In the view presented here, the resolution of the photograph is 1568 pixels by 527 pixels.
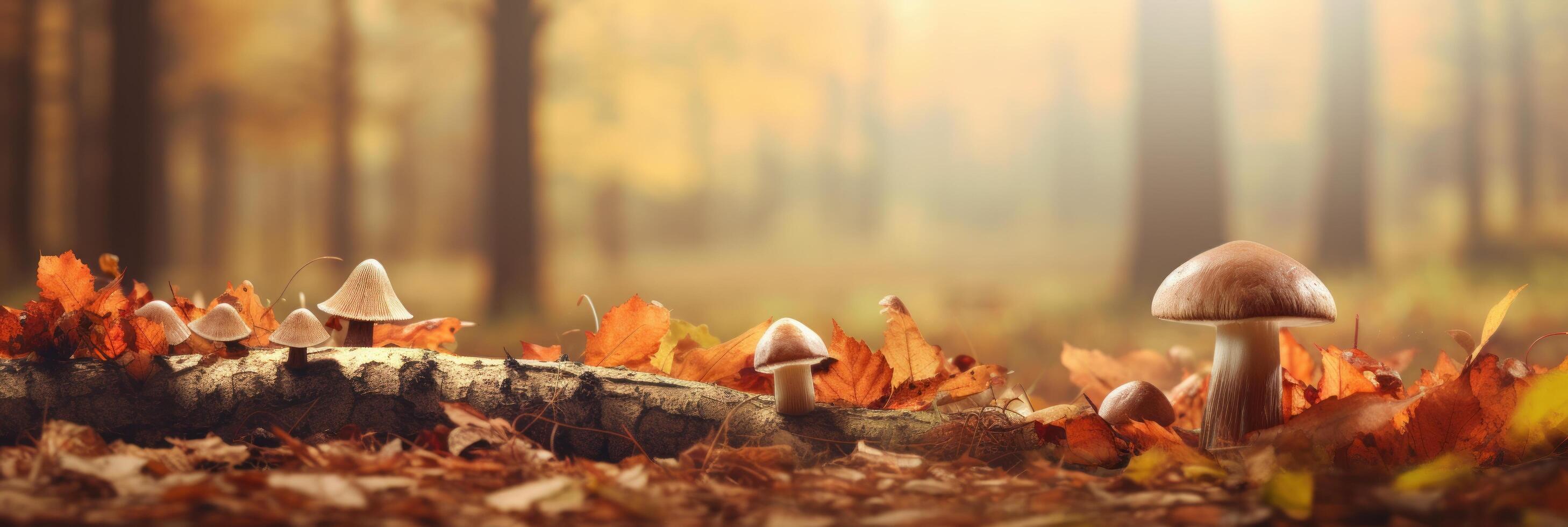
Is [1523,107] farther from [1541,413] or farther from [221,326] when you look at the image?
[221,326]

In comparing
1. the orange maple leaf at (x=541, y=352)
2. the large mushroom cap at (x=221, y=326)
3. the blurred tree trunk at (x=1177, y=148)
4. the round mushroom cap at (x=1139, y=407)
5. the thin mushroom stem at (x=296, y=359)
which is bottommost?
the round mushroom cap at (x=1139, y=407)

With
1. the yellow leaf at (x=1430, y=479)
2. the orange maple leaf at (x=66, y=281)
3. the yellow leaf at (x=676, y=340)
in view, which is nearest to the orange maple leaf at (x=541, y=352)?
the yellow leaf at (x=676, y=340)

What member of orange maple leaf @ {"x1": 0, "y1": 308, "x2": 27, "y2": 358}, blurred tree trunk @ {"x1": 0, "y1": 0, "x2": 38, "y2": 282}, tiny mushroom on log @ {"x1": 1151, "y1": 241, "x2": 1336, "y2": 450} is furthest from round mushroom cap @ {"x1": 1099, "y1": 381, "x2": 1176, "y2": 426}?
blurred tree trunk @ {"x1": 0, "y1": 0, "x2": 38, "y2": 282}

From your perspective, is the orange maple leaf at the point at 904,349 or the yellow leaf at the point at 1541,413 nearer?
the yellow leaf at the point at 1541,413

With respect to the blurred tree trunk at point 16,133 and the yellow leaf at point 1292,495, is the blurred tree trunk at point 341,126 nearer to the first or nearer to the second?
the blurred tree trunk at point 16,133

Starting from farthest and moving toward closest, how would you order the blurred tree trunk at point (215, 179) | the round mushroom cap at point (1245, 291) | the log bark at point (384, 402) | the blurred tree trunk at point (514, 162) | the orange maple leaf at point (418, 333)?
1. the blurred tree trunk at point (215, 179)
2. the blurred tree trunk at point (514, 162)
3. the orange maple leaf at point (418, 333)
4. the log bark at point (384, 402)
5. the round mushroom cap at point (1245, 291)

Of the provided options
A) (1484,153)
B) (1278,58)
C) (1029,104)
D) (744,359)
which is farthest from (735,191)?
(744,359)

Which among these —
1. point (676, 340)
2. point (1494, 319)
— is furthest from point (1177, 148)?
point (676, 340)
